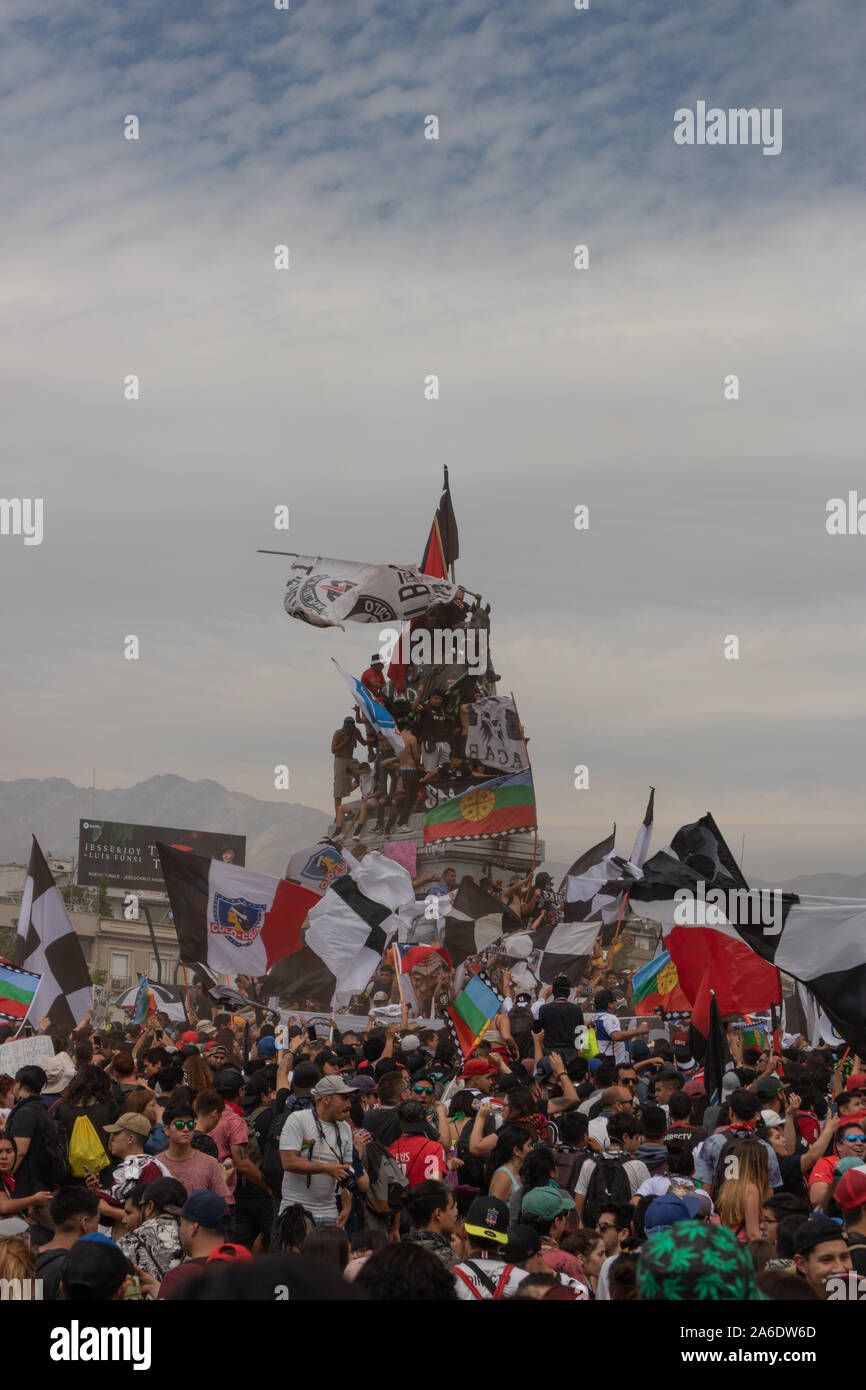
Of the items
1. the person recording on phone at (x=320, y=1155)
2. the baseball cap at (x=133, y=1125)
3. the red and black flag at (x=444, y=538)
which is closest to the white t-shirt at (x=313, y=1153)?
the person recording on phone at (x=320, y=1155)

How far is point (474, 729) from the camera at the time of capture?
37.5 meters

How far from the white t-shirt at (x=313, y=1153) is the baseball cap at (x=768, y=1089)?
10.9 feet

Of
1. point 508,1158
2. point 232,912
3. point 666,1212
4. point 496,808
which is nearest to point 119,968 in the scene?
point 496,808

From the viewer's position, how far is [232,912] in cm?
1894

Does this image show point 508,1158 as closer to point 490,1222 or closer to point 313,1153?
point 313,1153

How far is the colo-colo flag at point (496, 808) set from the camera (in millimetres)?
33562

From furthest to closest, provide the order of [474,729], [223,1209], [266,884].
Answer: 1. [474,729]
2. [266,884]
3. [223,1209]

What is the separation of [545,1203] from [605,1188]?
1.56 m

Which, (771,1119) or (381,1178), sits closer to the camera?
(381,1178)

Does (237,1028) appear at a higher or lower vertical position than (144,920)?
lower
